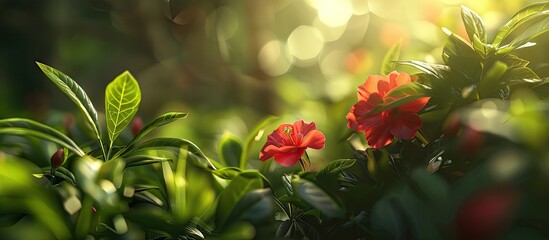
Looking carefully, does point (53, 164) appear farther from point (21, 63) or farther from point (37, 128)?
point (21, 63)

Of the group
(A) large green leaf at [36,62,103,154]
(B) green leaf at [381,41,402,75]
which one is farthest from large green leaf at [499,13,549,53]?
(A) large green leaf at [36,62,103,154]

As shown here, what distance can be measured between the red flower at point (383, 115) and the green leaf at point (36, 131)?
0.43m

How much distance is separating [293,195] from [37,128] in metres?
0.40

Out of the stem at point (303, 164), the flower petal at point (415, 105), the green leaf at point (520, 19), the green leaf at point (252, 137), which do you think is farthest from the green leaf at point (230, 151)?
the green leaf at point (520, 19)

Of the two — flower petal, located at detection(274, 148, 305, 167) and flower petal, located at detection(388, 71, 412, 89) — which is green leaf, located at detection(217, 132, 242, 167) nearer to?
flower petal, located at detection(274, 148, 305, 167)

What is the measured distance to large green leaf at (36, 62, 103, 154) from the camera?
1089 mm

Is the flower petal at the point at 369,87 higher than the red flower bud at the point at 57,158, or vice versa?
the flower petal at the point at 369,87

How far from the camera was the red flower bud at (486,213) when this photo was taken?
0.80m

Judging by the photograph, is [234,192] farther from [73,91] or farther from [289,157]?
[73,91]

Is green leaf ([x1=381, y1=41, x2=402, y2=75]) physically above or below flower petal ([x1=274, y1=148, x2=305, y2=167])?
above

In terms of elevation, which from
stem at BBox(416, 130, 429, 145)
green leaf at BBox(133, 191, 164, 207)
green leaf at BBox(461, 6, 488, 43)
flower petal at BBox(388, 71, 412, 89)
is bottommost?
green leaf at BBox(133, 191, 164, 207)

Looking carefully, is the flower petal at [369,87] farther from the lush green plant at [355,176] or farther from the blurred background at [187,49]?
the blurred background at [187,49]

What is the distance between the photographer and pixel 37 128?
3.52 ft

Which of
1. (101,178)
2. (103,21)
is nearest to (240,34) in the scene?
(103,21)
